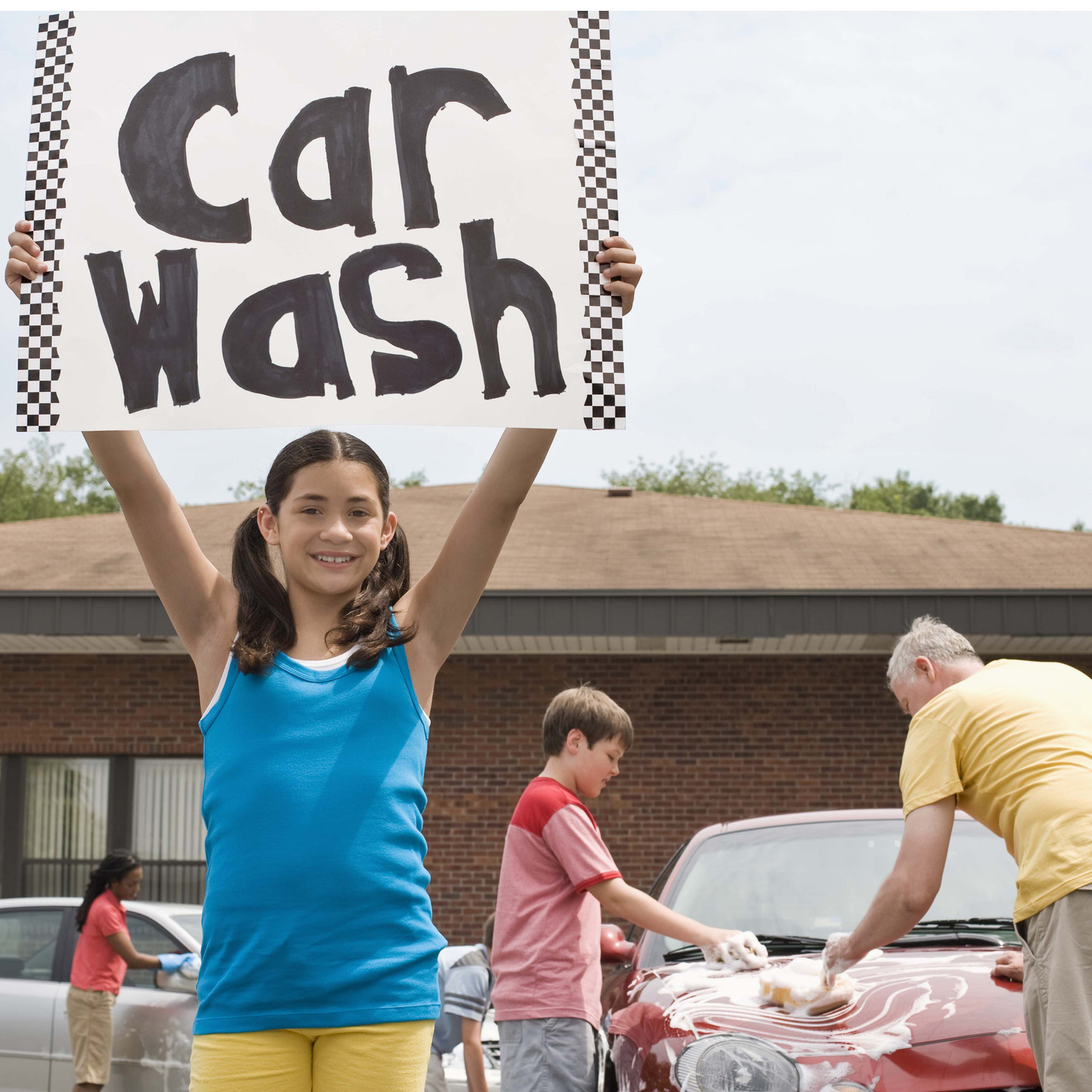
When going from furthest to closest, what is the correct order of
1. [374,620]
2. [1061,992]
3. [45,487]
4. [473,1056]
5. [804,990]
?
1. [45,487]
2. [473,1056]
3. [804,990]
4. [1061,992]
5. [374,620]

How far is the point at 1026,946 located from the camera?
10.4 feet

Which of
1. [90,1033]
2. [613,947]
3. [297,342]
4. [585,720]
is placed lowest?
[90,1033]

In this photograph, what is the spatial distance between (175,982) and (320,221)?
6.37 meters

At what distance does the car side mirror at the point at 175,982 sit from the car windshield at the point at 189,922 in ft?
1.23

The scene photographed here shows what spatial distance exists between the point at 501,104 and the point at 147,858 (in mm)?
11879

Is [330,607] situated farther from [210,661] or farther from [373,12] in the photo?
[373,12]

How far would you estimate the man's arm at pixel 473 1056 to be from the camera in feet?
16.0

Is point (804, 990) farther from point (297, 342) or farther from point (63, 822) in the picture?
point (63, 822)

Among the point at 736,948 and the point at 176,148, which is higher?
the point at 176,148

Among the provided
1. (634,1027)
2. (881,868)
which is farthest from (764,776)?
(634,1027)

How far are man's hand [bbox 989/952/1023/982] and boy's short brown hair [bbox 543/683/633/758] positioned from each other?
1.35m

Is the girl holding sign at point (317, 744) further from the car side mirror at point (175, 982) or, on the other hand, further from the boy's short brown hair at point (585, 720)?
the car side mirror at point (175, 982)

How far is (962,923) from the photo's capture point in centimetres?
427

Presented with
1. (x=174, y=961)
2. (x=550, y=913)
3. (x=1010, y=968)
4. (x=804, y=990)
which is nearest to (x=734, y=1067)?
(x=804, y=990)
